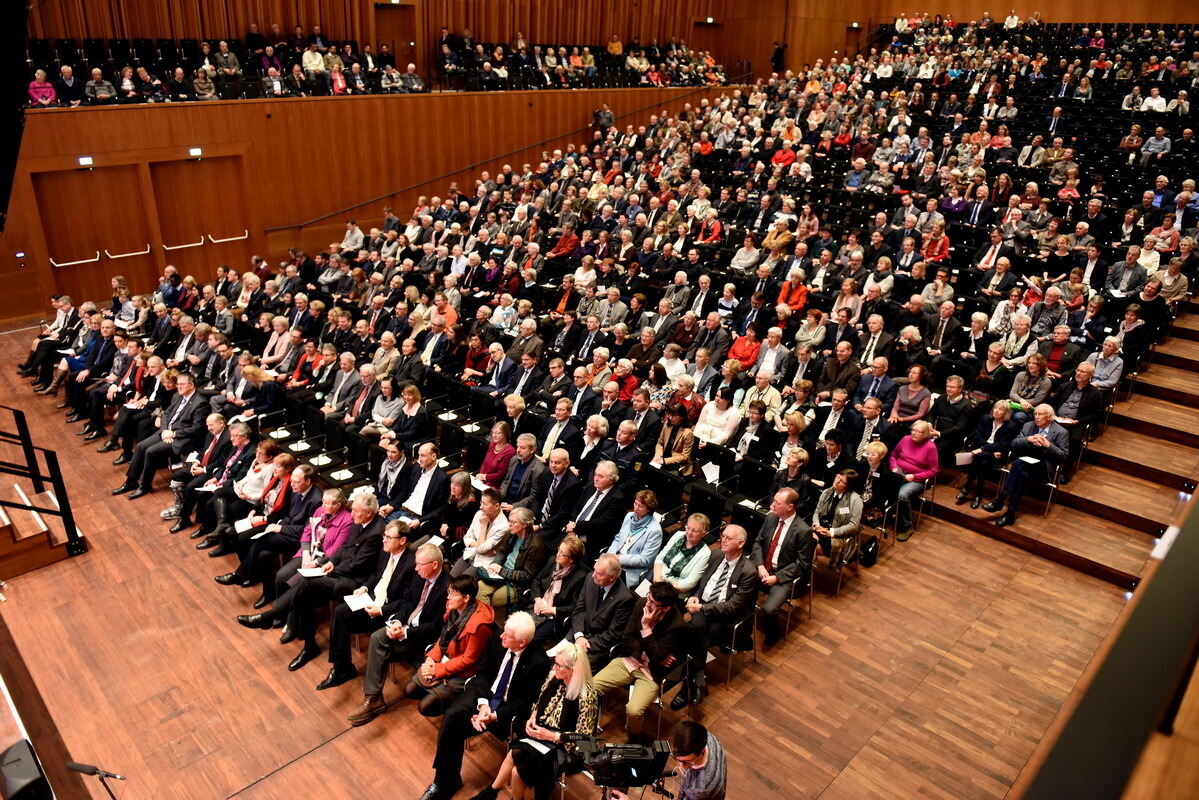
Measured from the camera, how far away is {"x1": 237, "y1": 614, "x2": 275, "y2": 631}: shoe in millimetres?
5836

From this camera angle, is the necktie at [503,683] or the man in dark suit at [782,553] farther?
the man in dark suit at [782,553]

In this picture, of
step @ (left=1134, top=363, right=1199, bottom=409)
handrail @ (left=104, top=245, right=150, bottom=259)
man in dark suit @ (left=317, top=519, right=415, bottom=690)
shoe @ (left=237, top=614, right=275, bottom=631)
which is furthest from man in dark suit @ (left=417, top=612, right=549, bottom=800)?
handrail @ (left=104, top=245, right=150, bottom=259)

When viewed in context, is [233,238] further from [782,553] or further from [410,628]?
[782,553]

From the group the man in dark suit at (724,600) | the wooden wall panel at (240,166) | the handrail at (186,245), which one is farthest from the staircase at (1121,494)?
the handrail at (186,245)

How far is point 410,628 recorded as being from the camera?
5.15 meters

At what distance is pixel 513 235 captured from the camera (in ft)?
43.1

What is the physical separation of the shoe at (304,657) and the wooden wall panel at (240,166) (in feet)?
32.8

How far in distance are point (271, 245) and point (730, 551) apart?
12.7m

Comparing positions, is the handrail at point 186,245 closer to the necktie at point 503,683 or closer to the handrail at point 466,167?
the handrail at point 466,167

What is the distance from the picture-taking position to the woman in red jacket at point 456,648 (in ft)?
15.7

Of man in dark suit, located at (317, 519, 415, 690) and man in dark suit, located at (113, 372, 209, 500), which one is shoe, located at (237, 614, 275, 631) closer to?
man in dark suit, located at (317, 519, 415, 690)

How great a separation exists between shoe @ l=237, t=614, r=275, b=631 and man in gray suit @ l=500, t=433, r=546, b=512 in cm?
184

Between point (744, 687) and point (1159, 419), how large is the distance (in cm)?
526

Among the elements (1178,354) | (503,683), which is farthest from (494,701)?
(1178,354)
